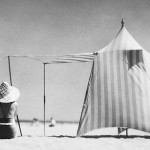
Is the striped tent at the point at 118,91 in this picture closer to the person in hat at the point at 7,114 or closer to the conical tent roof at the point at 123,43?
the conical tent roof at the point at 123,43

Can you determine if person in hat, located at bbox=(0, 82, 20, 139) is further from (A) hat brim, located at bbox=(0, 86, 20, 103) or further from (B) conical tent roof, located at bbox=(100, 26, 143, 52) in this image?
(B) conical tent roof, located at bbox=(100, 26, 143, 52)

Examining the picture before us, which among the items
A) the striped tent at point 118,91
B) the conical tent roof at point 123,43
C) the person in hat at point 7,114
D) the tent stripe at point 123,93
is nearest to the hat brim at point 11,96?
the person in hat at point 7,114

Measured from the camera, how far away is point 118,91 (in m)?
5.68

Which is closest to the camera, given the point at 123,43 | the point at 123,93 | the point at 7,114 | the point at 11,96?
the point at 7,114

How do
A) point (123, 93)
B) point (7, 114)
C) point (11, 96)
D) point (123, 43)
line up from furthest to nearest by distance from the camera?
point (123, 43)
point (123, 93)
point (11, 96)
point (7, 114)

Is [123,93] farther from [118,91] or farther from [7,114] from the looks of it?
[7,114]

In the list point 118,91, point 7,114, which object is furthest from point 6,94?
point 118,91

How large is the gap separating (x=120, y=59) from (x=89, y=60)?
78 cm

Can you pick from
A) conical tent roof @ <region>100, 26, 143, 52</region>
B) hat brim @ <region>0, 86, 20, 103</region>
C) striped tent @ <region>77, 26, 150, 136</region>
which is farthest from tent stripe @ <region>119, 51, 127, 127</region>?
hat brim @ <region>0, 86, 20, 103</region>

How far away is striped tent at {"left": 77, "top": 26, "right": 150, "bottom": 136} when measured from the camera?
551 cm

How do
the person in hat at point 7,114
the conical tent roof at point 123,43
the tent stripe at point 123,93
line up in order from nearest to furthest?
the person in hat at point 7,114 < the tent stripe at point 123,93 < the conical tent roof at point 123,43

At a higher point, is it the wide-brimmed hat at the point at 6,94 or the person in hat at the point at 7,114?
the wide-brimmed hat at the point at 6,94

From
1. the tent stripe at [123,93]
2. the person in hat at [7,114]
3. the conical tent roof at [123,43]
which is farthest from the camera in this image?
the conical tent roof at [123,43]

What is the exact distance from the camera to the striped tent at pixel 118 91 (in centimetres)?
551
